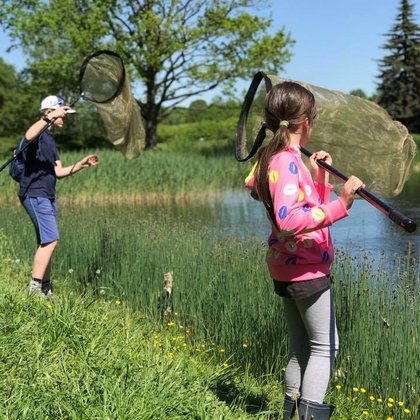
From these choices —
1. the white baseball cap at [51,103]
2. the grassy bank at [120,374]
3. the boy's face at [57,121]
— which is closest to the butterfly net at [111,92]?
the white baseball cap at [51,103]

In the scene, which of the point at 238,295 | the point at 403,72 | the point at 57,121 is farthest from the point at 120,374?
the point at 403,72

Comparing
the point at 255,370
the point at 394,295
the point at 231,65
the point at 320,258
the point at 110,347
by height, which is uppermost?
the point at 231,65

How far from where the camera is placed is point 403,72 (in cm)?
4069

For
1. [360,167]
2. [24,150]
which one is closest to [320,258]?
[360,167]

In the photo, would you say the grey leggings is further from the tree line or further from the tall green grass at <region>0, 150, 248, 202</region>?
the tree line

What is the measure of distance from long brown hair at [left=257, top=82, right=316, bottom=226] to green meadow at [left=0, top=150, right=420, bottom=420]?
94 cm

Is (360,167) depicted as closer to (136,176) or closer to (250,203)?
(250,203)

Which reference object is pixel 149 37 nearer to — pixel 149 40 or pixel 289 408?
pixel 149 40

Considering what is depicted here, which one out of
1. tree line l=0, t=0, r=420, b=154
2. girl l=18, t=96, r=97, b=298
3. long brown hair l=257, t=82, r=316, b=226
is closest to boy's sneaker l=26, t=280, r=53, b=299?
girl l=18, t=96, r=97, b=298

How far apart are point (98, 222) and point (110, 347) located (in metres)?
3.63

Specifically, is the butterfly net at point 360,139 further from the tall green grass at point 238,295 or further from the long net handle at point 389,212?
the long net handle at point 389,212

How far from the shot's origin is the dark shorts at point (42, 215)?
5.20m

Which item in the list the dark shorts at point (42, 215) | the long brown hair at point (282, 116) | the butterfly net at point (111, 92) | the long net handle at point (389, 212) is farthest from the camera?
the butterfly net at point (111, 92)

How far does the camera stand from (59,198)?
14680 millimetres
